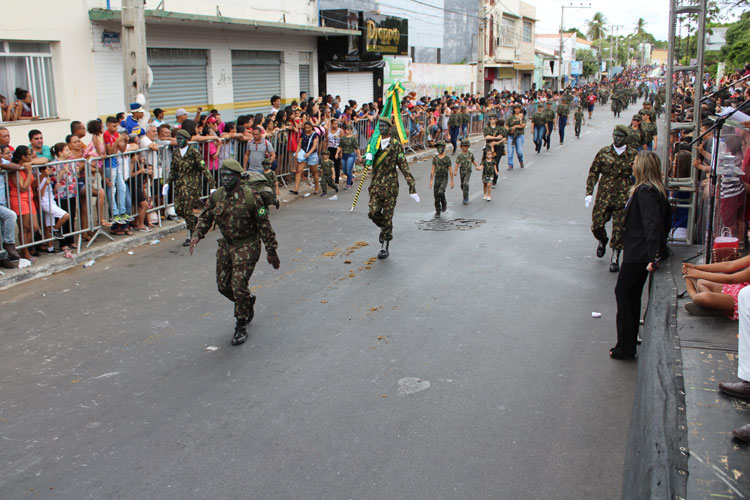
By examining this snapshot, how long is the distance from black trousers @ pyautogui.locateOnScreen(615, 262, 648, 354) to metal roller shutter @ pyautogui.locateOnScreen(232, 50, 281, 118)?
53.2 feet

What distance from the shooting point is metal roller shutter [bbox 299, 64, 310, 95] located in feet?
80.4

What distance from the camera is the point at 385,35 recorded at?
27.1 metres

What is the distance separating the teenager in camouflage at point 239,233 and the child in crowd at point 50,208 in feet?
12.7

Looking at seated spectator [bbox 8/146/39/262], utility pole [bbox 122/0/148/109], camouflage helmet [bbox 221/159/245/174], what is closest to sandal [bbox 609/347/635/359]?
camouflage helmet [bbox 221/159/245/174]

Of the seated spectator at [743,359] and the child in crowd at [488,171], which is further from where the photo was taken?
the child in crowd at [488,171]

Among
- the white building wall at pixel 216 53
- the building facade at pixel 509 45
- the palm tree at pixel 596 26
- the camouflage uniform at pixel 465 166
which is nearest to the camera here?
the camouflage uniform at pixel 465 166

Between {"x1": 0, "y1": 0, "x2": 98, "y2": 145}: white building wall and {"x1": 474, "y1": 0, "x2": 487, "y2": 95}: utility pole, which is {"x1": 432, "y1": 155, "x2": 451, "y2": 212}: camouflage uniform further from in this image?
{"x1": 474, "y1": 0, "x2": 487, "y2": 95}: utility pole

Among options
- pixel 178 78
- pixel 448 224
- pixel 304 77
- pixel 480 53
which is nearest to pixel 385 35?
pixel 304 77

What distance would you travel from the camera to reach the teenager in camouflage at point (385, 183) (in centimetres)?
1006

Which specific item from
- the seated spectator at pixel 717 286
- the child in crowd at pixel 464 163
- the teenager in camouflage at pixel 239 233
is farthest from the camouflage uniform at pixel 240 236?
the child in crowd at pixel 464 163

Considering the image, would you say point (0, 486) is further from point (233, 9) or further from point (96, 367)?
point (233, 9)

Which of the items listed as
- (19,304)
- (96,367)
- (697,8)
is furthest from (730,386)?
(19,304)

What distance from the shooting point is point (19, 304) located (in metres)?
8.06

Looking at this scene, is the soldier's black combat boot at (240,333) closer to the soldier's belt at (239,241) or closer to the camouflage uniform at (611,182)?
the soldier's belt at (239,241)
